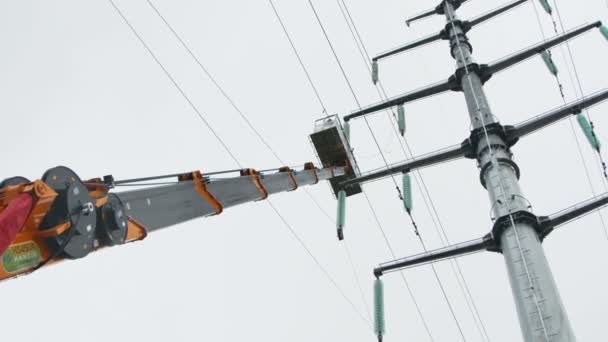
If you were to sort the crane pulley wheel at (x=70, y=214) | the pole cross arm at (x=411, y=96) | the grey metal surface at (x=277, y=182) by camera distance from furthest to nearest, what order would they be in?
the pole cross arm at (x=411, y=96), the grey metal surface at (x=277, y=182), the crane pulley wheel at (x=70, y=214)

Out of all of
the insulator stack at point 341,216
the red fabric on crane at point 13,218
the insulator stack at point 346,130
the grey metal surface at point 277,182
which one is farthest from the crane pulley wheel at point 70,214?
the insulator stack at point 346,130

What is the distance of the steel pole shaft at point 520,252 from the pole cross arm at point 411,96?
2.37 metres

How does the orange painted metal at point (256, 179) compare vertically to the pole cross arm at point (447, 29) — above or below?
below

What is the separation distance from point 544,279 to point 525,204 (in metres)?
2.28

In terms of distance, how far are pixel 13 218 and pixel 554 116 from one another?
13407mm

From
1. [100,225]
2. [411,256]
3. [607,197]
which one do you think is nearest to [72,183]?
[100,225]

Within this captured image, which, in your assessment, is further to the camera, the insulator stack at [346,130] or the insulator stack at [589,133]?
the insulator stack at [346,130]

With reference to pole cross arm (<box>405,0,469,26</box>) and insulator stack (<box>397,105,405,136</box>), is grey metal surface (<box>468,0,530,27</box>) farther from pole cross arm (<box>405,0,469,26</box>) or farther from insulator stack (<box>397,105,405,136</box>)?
insulator stack (<box>397,105,405,136</box>)

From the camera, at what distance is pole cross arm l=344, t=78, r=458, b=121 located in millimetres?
18297

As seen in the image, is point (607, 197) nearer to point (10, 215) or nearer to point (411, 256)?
point (411, 256)

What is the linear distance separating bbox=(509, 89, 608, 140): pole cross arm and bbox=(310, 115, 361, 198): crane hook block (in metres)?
7.05

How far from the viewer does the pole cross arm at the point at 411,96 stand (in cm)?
1830

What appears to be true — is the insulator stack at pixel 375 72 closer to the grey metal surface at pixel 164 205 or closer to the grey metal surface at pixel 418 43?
the grey metal surface at pixel 418 43

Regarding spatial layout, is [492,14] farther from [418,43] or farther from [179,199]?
[179,199]
